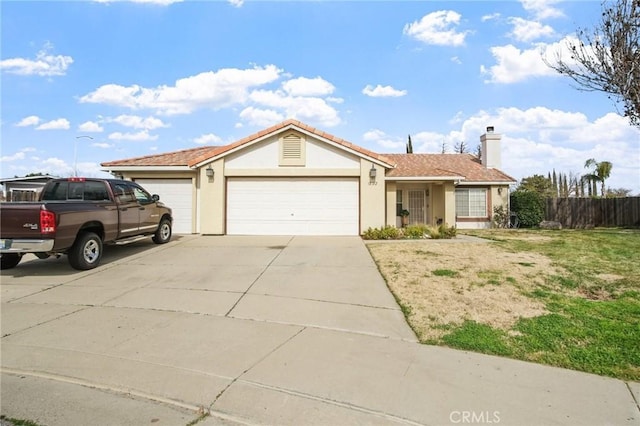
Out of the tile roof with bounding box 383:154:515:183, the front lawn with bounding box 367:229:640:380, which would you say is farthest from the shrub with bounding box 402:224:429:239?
the tile roof with bounding box 383:154:515:183

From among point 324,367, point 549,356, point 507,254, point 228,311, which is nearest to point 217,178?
point 228,311

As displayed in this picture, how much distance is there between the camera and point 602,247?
12.0 metres

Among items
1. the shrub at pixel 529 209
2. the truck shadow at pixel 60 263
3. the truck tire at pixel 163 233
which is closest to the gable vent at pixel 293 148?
the truck tire at pixel 163 233

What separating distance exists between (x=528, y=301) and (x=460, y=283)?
1.28 meters

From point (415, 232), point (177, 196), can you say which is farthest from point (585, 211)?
point (177, 196)

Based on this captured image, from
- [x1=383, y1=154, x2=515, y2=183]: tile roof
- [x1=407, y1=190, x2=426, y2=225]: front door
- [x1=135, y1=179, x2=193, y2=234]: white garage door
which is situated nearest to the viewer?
[x1=135, y1=179, x2=193, y2=234]: white garage door

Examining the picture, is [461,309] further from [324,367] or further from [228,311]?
[228,311]

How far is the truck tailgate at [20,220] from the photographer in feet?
24.4

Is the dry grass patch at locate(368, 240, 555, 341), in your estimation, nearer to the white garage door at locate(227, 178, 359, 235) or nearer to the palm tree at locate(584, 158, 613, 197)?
the white garage door at locate(227, 178, 359, 235)

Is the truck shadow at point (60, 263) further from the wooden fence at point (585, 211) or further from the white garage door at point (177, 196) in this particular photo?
the wooden fence at point (585, 211)

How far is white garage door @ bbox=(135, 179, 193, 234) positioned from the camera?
15.3 meters

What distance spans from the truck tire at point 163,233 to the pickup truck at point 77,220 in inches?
10.5

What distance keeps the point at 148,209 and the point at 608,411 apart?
439 inches

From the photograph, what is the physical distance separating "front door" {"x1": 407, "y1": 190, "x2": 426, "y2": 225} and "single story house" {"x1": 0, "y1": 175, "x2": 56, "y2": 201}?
22229mm
